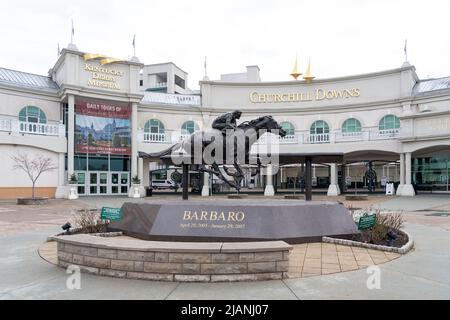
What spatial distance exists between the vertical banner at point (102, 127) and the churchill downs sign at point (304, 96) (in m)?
13.0

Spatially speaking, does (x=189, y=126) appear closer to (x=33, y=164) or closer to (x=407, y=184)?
(x=33, y=164)

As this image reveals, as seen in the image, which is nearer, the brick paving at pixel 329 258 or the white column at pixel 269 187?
the brick paving at pixel 329 258

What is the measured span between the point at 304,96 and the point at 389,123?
8303 mm

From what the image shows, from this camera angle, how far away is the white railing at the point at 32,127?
28.7m

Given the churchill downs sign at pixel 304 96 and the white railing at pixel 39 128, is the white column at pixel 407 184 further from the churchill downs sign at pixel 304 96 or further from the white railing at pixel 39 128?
the white railing at pixel 39 128

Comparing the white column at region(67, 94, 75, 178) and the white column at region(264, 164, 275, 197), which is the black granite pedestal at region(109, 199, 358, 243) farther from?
the white column at region(264, 164, 275, 197)

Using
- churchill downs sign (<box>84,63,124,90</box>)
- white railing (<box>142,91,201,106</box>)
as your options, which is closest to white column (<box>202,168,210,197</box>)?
white railing (<box>142,91,201,106</box>)

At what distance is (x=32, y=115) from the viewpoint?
31.8m

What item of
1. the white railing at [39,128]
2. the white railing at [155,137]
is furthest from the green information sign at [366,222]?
the white railing at [155,137]

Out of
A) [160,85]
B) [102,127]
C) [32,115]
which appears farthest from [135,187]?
[160,85]

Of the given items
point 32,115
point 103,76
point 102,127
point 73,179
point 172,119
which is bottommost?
point 73,179

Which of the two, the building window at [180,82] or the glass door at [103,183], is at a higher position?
the building window at [180,82]

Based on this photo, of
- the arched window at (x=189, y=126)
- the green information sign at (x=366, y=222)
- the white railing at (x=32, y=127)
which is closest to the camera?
the green information sign at (x=366, y=222)
